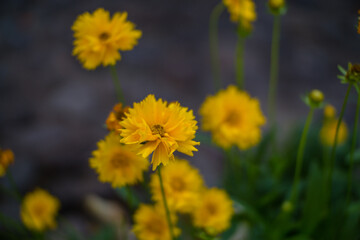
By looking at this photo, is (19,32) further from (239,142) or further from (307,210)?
(307,210)

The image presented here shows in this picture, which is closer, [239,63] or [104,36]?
[104,36]

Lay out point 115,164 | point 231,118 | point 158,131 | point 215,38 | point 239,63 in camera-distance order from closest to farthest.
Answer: point 158,131 < point 115,164 < point 231,118 < point 239,63 < point 215,38

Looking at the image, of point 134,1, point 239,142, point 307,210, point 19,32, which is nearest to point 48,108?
point 19,32

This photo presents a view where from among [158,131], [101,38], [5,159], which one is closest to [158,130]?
[158,131]

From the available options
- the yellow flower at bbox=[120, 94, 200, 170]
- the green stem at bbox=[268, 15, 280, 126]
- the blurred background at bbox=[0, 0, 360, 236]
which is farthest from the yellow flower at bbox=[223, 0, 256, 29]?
the green stem at bbox=[268, 15, 280, 126]

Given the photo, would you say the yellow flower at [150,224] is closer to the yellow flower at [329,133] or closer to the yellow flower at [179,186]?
the yellow flower at [179,186]

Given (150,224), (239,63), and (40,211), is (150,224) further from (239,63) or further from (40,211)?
(239,63)

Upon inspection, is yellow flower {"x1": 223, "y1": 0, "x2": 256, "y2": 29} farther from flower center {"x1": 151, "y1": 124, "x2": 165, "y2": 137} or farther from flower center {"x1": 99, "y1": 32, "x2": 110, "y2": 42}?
flower center {"x1": 151, "y1": 124, "x2": 165, "y2": 137}
